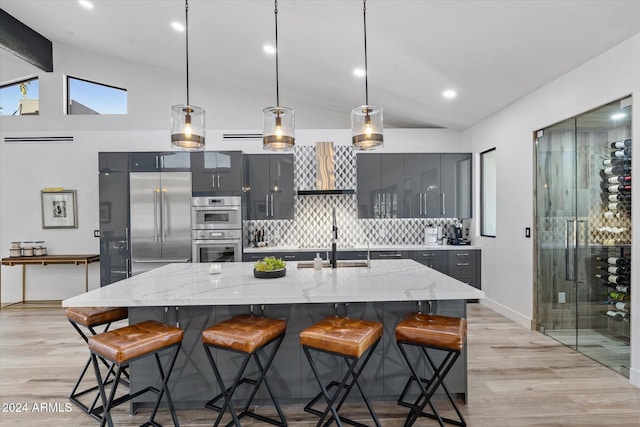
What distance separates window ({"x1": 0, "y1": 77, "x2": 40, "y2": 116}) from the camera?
5738mm

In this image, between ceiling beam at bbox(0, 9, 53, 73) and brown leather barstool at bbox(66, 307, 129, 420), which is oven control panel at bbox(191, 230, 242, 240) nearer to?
brown leather barstool at bbox(66, 307, 129, 420)

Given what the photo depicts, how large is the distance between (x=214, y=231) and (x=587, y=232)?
175 inches

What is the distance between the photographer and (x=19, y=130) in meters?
5.70

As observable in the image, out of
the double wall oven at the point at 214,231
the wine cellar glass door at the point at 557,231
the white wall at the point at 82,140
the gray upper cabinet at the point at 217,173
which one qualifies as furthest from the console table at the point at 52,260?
the wine cellar glass door at the point at 557,231

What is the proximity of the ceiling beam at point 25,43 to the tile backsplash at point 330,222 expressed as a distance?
4.08m

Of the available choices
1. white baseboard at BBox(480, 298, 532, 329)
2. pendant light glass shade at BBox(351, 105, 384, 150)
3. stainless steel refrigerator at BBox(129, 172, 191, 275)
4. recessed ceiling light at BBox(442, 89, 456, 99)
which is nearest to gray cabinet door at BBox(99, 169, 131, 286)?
stainless steel refrigerator at BBox(129, 172, 191, 275)

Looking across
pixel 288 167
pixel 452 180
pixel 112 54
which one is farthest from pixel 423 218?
pixel 112 54

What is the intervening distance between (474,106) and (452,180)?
126 cm

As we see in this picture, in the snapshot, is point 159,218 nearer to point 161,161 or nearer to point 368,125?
point 161,161

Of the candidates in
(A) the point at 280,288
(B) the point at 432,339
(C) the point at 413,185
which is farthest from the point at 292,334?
(C) the point at 413,185

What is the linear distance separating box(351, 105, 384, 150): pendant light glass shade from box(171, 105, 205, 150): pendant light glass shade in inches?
46.0

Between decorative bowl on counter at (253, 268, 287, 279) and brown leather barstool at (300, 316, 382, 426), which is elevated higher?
decorative bowl on counter at (253, 268, 287, 279)

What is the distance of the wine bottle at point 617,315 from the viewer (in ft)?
9.43

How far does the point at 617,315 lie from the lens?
2959mm
